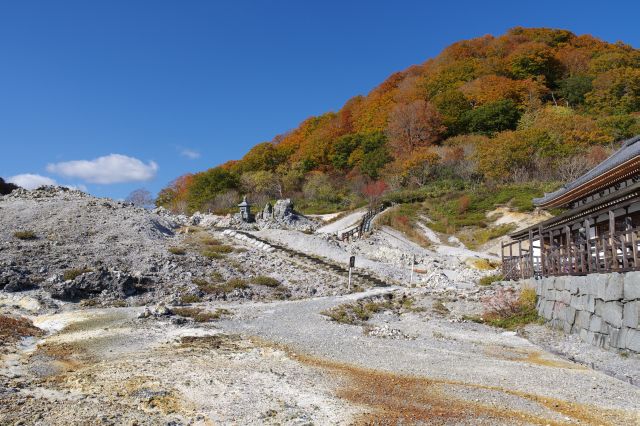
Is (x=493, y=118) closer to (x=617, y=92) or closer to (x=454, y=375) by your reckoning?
(x=617, y=92)

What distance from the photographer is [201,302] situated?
20.9m

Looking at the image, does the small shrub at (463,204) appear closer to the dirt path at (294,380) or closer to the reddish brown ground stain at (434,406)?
the dirt path at (294,380)

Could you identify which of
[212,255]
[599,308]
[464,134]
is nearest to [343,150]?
[464,134]

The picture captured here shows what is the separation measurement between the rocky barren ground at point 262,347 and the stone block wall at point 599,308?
0.46 metres

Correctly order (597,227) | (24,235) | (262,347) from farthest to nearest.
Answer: (24,235) → (597,227) → (262,347)

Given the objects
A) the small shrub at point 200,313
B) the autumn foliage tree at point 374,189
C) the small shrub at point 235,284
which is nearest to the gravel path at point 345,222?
the autumn foliage tree at point 374,189

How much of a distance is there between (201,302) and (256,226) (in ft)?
82.9

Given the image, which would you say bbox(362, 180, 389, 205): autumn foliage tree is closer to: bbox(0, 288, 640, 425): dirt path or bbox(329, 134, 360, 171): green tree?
bbox(329, 134, 360, 171): green tree

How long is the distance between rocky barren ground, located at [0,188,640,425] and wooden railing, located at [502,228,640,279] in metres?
2.11

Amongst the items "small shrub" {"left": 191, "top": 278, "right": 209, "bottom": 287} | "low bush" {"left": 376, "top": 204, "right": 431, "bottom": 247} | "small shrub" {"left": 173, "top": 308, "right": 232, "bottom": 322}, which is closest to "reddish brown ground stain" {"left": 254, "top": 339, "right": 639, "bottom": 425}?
"small shrub" {"left": 173, "top": 308, "right": 232, "bottom": 322}

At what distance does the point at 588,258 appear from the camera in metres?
13.9

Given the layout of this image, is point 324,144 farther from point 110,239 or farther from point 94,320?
point 94,320

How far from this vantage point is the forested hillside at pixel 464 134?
4922cm

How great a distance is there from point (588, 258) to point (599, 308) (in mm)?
1718
